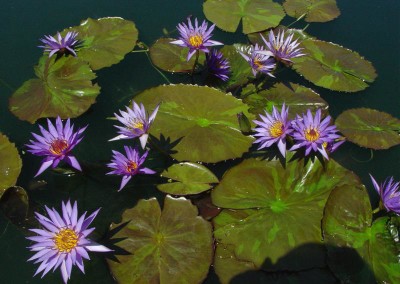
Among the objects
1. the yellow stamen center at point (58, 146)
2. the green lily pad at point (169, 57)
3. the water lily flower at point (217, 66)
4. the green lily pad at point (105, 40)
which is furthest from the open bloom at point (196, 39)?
the yellow stamen center at point (58, 146)

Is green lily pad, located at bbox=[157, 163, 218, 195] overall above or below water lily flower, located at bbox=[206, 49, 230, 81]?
below

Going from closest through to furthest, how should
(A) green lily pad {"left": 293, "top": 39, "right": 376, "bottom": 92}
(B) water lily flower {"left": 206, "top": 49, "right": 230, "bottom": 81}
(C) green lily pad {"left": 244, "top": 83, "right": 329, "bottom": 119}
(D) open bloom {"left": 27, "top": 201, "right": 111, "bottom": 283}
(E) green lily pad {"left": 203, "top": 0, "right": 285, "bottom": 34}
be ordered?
(D) open bloom {"left": 27, "top": 201, "right": 111, "bottom": 283} < (C) green lily pad {"left": 244, "top": 83, "right": 329, "bottom": 119} < (B) water lily flower {"left": 206, "top": 49, "right": 230, "bottom": 81} < (A) green lily pad {"left": 293, "top": 39, "right": 376, "bottom": 92} < (E) green lily pad {"left": 203, "top": 0, "right": 285, "bottom": 34}

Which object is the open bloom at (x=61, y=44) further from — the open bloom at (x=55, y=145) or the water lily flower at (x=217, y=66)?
the water lily flower at (x=217, y=66)

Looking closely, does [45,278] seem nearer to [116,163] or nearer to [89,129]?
[116,163]

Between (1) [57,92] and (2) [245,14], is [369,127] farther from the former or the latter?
(1) [57,92]

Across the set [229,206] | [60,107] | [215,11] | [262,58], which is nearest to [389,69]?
[262,58]

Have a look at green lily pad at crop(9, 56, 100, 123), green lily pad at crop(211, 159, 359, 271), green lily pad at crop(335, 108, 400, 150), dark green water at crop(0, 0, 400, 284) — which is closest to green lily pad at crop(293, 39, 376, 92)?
dark green water at crop(0, 0, 400, 284)

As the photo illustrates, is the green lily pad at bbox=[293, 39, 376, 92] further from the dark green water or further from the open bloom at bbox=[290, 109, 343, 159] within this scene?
the open bloom at bbox=[290, 109, 343, 159]

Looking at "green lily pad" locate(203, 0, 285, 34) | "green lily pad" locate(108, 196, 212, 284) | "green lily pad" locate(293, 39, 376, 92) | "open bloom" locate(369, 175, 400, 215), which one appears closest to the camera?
"green lily pad" locate(108, 196, 212, 284)
